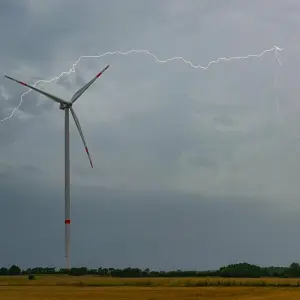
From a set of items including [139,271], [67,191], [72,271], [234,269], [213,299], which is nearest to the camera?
[213,299]

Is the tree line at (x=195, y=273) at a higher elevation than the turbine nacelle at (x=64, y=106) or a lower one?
lower

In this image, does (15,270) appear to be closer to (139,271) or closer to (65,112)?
(139,271)

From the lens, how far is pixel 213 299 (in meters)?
71.0

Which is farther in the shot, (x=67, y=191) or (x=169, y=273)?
(x=169, y=273)

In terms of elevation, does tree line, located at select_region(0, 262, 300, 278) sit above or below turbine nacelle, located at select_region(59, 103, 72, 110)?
below

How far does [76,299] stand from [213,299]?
1573cm

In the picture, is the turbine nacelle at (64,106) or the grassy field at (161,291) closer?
the grassy field at (161,291)

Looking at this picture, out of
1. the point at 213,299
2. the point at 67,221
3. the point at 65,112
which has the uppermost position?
the point at 65,112

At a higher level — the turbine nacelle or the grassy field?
the turbine nacelle

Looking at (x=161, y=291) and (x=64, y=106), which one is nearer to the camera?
(x=161, y=291)

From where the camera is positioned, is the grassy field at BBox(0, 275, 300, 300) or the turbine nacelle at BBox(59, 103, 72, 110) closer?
the grassy field at BBox(0, 275, 300, 300)

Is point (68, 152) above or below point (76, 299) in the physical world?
above

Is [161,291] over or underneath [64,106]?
underneath

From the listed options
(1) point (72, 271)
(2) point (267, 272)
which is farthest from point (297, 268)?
(1) point (72, 271)
